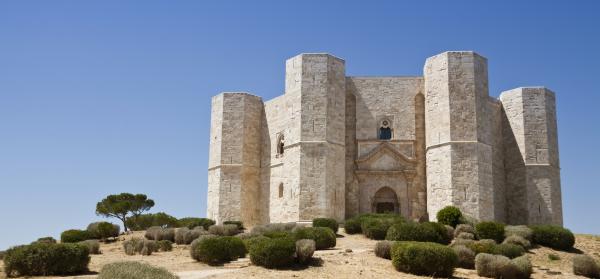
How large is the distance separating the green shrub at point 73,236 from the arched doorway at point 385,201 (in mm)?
14672

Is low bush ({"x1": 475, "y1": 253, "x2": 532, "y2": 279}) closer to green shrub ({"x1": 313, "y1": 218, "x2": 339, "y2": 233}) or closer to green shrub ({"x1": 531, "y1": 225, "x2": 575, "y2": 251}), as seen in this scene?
green shrub ({"x1": 531, "y1": 225, "x2": 575, "y2": 251})

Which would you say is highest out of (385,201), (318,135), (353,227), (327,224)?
(318,135)

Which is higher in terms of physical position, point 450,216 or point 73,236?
point 450,216

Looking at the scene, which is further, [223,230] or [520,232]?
[223,230]

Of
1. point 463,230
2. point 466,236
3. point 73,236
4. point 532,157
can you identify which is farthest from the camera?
point 532,157

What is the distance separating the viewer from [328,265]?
49.6 feet

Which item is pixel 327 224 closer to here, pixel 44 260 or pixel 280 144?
pixel 280 144

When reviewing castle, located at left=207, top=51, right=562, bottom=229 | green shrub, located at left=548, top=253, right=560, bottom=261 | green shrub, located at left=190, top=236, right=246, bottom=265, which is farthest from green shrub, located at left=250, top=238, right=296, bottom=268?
castle, located at left=207, top=51, right=562, bottom=229

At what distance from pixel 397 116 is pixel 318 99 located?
187 inches

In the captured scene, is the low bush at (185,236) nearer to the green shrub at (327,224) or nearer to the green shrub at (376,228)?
the green shrub at (327,224)

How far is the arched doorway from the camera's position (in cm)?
3038

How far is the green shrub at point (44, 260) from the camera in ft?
44.8

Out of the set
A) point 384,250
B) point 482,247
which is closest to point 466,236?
point 482,247

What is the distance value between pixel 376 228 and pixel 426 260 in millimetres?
7725
